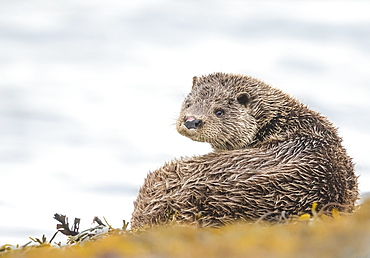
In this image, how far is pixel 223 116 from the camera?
7352mm

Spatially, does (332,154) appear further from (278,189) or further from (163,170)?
(163,170)

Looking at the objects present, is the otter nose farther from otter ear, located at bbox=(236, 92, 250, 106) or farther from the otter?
otter ear, located at bbox=(236, 92, 250, 106)

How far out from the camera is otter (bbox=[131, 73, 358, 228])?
528 centimetres

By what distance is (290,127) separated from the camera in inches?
274

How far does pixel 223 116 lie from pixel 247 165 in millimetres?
1803

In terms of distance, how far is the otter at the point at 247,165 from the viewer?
5.28 m

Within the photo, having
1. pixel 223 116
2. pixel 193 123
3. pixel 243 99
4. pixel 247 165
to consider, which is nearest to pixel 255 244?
pixel 247 165

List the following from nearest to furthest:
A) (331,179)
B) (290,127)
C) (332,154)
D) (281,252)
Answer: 1. (281,252)
2. (331,179)
3. (332,154)
4. (290,127)

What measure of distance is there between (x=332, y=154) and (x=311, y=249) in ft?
A: 13.3

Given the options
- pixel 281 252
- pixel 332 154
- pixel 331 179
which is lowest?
pixel 281 252

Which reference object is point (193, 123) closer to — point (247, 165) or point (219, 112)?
point (219, 112)

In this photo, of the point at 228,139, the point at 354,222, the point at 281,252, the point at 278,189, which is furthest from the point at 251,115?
the point at 281,252

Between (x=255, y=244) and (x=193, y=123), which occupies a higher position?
(x=193, y=123)

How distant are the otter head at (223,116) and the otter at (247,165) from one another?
0.01 metres
